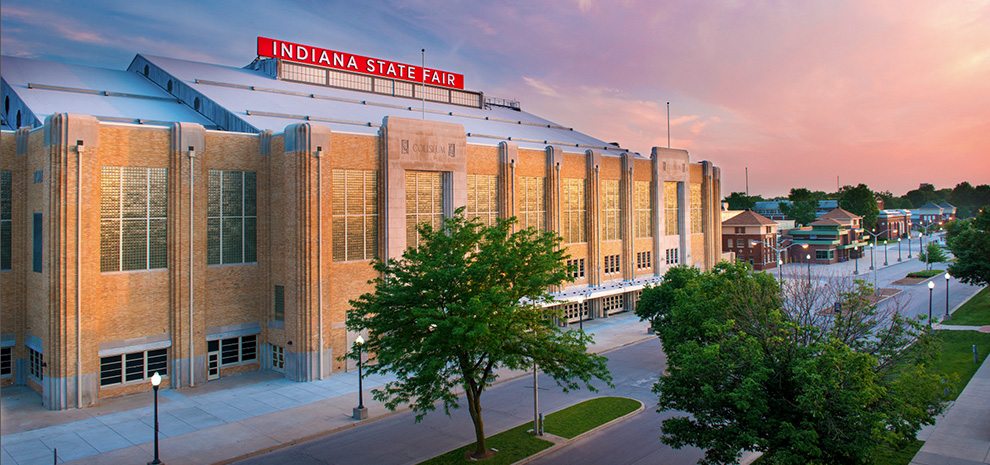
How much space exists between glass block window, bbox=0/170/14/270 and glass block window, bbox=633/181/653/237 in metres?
48.2

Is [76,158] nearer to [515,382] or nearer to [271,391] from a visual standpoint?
[271,391]

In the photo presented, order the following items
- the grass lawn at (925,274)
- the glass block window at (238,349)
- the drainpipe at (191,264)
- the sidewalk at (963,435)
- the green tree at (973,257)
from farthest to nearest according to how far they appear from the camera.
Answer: the grass lawn at (925,274) → the green tree at (973,257) → the glass block window at (238,349) → the drainpipe at (191,264) → the sidewalk at (963,435)

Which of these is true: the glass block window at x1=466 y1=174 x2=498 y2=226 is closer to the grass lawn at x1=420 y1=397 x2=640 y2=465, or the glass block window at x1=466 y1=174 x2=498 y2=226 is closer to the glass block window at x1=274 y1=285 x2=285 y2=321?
the glass block window at x1=274 y1=285 x2=285 y2=321

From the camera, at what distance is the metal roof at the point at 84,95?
43156 mm

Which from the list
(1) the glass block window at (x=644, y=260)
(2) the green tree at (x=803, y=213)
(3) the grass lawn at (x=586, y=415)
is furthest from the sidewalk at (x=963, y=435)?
(2) the green tree at (x=803, y=213)

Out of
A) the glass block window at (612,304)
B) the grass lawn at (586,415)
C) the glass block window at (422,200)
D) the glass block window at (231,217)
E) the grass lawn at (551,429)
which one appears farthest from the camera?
the glass block window at (612,304)

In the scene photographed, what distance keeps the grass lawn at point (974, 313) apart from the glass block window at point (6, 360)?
66.4m

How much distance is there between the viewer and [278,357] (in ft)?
133

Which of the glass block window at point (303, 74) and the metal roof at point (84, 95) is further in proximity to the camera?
the glass block window at point (303, 74)

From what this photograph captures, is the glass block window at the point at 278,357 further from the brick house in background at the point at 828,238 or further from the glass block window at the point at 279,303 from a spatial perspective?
the brick house in background at the point at 828,238

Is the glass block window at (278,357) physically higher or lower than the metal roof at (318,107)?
lower

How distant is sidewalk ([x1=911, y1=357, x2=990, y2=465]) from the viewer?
2533 centimetres

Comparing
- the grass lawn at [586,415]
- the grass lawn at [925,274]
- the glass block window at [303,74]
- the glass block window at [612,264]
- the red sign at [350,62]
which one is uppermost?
the red sign at [350,62]

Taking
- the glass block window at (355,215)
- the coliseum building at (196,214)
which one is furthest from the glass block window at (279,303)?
the glass block window at (355,215)
